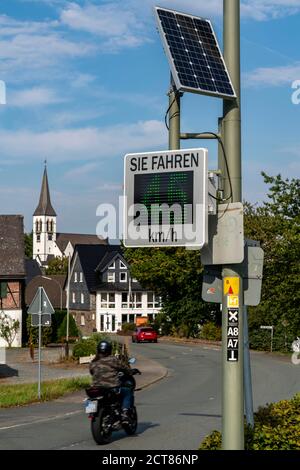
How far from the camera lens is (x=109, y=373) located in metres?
13.1

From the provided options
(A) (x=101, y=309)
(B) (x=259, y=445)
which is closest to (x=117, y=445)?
(B) (x=259, y=445)

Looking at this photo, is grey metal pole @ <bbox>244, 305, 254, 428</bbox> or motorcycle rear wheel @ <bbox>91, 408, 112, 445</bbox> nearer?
grey metal pole @ <bbox>244, 305, 254, 428</bbox>

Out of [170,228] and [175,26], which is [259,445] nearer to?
[170,228]

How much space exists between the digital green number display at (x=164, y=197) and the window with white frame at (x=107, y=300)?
94.8m

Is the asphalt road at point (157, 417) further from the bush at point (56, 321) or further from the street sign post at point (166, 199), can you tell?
the bush at point (56, 321)

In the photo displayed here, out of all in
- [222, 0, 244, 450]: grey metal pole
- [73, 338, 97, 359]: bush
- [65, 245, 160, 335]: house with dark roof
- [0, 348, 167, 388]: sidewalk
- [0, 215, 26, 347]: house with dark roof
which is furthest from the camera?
[65, 245, 160, 335]: house with dark roof

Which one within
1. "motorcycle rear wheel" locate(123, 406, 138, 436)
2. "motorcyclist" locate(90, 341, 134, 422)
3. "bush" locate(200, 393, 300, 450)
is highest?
"motorcyclist" locate(90, 341, 134, 422)

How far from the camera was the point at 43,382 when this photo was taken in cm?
2775

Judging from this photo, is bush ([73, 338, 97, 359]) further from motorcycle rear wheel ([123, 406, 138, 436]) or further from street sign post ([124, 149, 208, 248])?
street sign post ([124, 149, 208, 248])

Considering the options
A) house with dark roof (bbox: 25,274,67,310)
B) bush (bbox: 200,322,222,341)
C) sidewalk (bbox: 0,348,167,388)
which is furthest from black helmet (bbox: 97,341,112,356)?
house with dark roof (bbox: 25,274,67,310)

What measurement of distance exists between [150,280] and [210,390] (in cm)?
4985

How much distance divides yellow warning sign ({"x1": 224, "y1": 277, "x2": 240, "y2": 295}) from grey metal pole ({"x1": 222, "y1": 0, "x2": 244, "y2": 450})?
0.02 meters

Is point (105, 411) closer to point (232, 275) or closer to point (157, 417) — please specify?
point (157, 417)

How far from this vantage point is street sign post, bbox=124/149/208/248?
691cm
